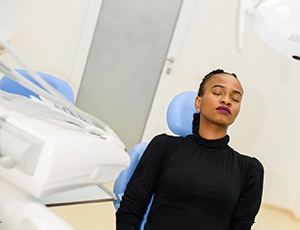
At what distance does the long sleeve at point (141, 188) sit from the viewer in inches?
48.1

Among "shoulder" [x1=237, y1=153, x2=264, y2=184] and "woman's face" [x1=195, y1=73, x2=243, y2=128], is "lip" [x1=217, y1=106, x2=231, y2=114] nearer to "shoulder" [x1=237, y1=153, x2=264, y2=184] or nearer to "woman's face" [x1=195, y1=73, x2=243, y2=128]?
"woman's face" [x1=195, y1=73, x2=243, y2=128]

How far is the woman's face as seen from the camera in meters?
1.30

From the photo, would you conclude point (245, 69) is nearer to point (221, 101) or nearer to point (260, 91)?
point (260, 91)

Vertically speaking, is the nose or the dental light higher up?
the dental light

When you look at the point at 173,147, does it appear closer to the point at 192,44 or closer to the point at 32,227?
the point at 32,227

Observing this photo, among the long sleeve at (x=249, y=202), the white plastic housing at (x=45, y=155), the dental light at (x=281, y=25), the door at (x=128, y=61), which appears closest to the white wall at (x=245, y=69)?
the door at (x=128, y=61)

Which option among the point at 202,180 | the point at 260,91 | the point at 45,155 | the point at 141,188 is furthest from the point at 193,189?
the point at 260,91

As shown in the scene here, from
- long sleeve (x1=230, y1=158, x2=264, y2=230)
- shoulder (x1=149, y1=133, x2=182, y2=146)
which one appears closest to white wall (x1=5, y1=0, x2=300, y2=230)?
long sleeve (x1=230, y1=158, x2=264, y2=230)

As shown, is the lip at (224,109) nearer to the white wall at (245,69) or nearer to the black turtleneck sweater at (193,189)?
the black turtleneck sweater at (193,189)

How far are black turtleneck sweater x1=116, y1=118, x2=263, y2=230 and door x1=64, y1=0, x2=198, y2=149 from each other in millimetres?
1597

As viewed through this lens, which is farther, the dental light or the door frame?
the door frame

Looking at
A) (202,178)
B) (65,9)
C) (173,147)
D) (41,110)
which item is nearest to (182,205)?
(202,178)

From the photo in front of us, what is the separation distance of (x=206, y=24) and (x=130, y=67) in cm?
69

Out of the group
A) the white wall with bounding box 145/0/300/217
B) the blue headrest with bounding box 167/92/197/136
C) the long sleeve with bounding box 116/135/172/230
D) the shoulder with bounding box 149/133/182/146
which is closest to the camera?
the long sleeve with bounding box 116/135/172/230
